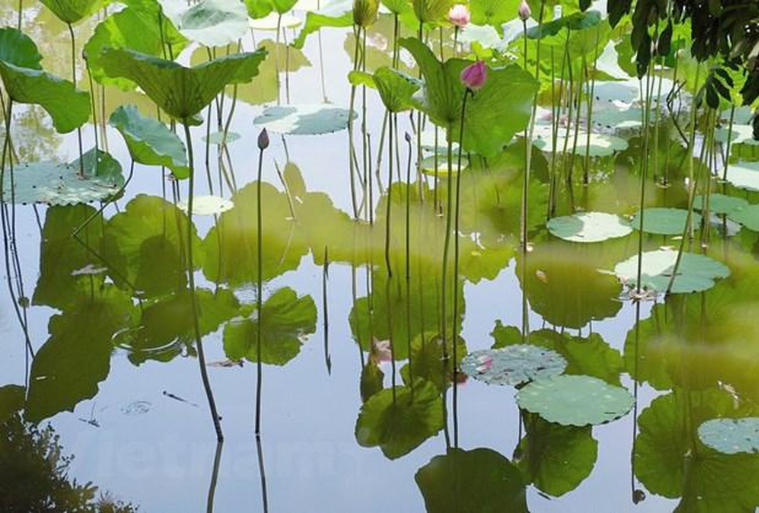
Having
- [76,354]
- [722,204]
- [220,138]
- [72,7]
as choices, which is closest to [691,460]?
[76,354]

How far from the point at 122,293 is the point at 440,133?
1.67 meters

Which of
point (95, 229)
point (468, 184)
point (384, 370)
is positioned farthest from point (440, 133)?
point (384, 370)

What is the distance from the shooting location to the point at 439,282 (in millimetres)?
2875

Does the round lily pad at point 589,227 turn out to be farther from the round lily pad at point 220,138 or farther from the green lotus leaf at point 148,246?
the round lily pad at point 220,138

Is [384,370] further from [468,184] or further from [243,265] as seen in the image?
[468,184]

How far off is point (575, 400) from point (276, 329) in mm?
811

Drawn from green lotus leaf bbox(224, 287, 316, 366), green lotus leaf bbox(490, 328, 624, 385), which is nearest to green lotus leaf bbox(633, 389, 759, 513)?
green lotus leaf bbox(490, 328, 624, 385)

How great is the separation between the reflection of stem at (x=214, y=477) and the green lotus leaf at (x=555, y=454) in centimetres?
58

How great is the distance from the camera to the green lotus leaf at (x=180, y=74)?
191 cm

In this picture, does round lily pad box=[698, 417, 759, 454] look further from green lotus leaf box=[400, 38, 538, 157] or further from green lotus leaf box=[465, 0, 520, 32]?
green lotus leaf box=[465, 0, 520, 32]

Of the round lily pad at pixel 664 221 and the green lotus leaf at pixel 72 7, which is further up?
the green lotus leaf at pixel 72 7

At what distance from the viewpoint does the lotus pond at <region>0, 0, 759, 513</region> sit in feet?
6.39

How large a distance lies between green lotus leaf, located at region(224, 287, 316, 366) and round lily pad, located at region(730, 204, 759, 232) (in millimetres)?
1389

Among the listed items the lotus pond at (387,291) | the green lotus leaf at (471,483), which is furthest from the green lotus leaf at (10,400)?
the green lotus leaf at (471,483)
